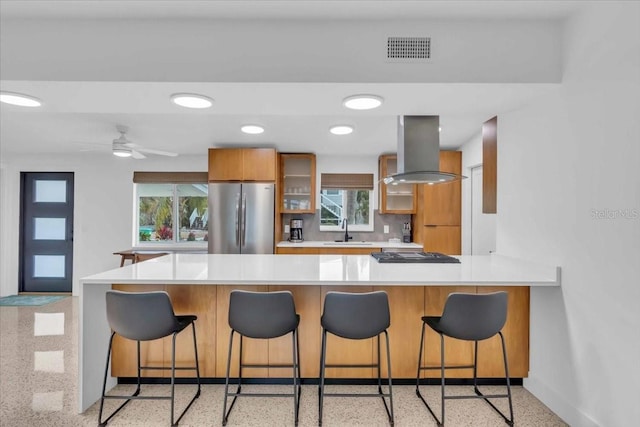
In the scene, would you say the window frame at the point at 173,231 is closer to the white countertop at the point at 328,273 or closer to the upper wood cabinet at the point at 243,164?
the upper wood cabinet at the point at 243,164

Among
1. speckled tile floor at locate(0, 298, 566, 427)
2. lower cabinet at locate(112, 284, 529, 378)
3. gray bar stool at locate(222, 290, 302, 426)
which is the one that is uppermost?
gray bar stool at locate(222, 290, 302, 426)

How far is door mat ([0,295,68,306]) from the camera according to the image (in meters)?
4.61

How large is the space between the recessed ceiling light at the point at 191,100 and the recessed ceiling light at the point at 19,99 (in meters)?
0.99

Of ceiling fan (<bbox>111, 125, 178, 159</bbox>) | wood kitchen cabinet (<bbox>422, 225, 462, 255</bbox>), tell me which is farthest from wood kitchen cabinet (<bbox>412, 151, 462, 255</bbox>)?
ceiling fan (<bbox>111, 125, 178, 159</bbox>)

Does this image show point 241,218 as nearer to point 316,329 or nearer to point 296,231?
point 296,231

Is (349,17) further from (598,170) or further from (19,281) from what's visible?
(19,281)

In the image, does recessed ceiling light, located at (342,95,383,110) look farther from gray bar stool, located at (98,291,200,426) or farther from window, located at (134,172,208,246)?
window, located at (134,172,208,246)

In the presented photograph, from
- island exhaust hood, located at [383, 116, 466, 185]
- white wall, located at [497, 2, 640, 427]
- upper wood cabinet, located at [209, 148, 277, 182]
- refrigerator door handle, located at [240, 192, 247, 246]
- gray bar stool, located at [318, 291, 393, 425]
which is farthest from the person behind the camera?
upper wood cabinet, located at [209, 148, 277, 182]

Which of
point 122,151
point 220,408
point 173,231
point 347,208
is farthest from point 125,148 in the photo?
point 347,208

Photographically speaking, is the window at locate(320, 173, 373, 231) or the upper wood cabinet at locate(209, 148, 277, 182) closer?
the upper wood cabinet at locate(209, 148, 277, 182)

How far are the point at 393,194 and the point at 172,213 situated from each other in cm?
375

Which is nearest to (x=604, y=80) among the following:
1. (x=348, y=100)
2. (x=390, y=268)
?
(x=348, y=100)

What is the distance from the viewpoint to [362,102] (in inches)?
89.8

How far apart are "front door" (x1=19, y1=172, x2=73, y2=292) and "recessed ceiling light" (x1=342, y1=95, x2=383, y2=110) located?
5.22m
